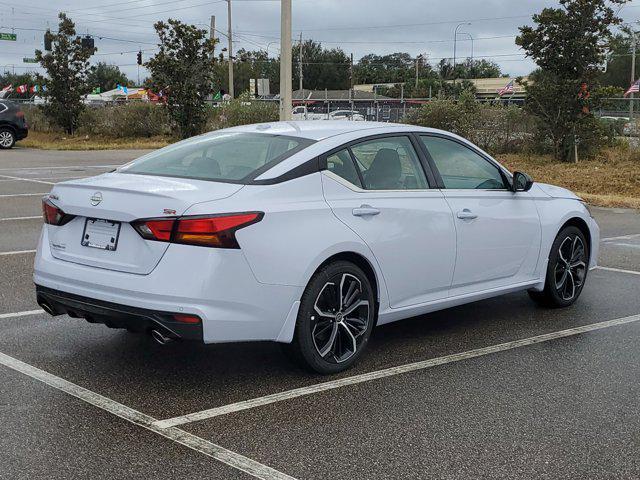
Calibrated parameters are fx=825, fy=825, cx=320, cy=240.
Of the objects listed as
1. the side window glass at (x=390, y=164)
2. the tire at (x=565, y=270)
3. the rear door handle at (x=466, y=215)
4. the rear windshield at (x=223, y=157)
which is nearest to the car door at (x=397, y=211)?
the side window glass at (x=390, y=164)

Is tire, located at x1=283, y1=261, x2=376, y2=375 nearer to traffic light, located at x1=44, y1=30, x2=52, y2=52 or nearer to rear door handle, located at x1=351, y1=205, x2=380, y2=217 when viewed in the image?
rear door handle, located at x1=351, y1=205, x2=380, y2=217

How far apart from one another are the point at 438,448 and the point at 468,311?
10.2 ft

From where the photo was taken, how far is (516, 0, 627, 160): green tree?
2122 centimetres

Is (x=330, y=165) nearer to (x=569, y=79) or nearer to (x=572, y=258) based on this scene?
(x=572, y=258)

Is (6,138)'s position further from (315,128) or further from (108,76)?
(108,76)

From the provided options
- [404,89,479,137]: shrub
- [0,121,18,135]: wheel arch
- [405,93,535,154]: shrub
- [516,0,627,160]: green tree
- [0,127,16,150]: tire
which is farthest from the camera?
[0,127,16,150]: tire

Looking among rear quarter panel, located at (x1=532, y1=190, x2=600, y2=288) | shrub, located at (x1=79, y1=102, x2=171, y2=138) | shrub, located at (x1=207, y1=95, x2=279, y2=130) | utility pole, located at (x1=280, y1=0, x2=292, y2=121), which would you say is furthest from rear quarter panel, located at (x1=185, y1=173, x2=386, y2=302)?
shrub, located at (x1=79, y1=102, x2=171, y2=138)

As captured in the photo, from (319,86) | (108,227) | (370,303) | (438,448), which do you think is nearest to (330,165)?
(370,303)

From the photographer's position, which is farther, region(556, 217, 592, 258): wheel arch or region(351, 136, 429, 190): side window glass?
region(556, 217, 592, 258): wheel arch

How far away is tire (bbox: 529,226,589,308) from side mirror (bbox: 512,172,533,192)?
631mm

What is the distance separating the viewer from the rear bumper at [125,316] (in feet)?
14.7

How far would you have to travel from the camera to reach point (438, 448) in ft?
13.3

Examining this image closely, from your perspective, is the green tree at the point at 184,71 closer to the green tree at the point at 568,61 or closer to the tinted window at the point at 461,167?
the green tree at the point at 568,61

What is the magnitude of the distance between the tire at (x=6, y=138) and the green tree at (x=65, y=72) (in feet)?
23.1
